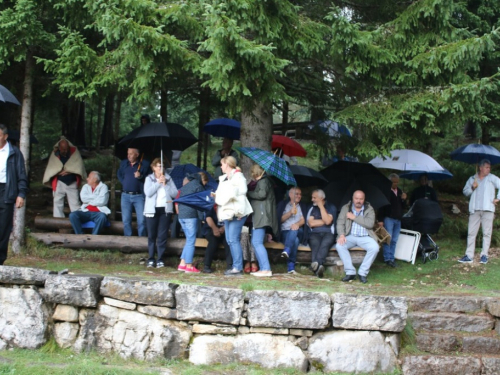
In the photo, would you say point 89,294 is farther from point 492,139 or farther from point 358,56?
point 492,139

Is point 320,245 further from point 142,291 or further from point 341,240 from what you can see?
point 142,291

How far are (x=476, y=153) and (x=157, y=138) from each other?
227 inches

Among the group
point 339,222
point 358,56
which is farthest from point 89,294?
point 358,56

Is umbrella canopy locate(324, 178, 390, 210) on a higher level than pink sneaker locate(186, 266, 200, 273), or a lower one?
higher

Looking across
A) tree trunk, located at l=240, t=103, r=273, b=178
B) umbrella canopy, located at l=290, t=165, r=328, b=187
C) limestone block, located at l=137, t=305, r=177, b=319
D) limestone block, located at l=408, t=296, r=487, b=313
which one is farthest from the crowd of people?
limestone block, located at l=137, t=305, r=177, b=319

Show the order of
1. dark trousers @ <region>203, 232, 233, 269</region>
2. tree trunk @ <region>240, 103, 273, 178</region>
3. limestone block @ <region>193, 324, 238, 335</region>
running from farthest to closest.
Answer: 1. tree trunk @ <region>240, 103, 273, 178</region>
2. dark trousers @ <region>203, 232, 233, 269</region>
3. limestone block @ <region>193, 324, 238, 335</region>

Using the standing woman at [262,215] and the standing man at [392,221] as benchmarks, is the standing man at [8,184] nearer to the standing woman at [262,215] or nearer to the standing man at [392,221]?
the standing woman at [262,215]

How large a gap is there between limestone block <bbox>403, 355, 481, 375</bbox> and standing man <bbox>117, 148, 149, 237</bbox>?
504cm

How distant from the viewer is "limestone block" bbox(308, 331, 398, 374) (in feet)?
20.2

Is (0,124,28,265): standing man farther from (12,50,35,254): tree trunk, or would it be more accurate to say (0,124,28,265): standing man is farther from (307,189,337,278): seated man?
(307,189,337,278): seated man

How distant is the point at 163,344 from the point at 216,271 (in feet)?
8.44

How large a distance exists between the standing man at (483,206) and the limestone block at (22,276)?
6.81 meters

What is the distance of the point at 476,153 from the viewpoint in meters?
11.1

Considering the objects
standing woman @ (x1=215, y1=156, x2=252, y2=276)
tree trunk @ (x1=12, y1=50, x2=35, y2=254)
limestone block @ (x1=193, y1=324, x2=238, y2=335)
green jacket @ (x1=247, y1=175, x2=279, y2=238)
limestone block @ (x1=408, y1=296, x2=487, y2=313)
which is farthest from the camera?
tree trunk @ (x1=12, y1=50, x2=35, y2=254)
